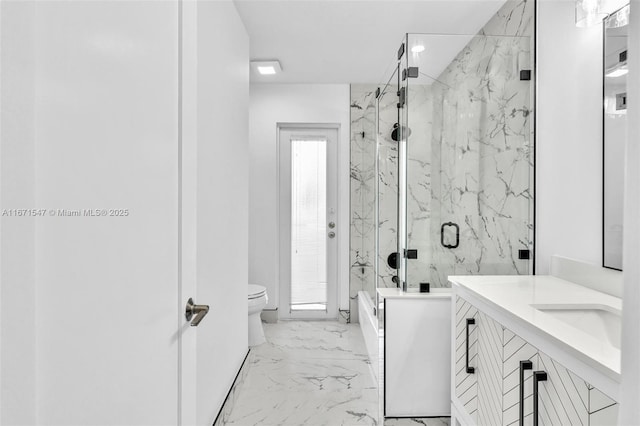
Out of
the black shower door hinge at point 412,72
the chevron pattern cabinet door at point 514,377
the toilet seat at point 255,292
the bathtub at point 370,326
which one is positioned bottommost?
the bathtub at point 370,326

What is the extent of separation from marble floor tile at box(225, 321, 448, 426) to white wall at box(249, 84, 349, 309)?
731mm

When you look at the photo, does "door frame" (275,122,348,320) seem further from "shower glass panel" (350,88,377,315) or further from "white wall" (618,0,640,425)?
"white wall" (618,0,640,425)

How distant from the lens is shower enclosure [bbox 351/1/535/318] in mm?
2107

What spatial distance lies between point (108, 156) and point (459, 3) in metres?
2.33

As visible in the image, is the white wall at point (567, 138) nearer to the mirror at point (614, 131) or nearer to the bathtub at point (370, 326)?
the mirror at point (614, 131)

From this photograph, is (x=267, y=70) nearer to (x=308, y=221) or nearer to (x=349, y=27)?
(x=349, y=27)

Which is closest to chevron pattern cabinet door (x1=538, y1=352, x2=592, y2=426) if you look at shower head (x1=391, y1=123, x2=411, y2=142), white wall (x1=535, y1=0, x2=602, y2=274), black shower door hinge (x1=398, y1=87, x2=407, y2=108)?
white wall (x1=535, y1=0, x2=602, y2=274)

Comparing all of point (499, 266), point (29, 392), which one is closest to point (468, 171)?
point (499, 266)

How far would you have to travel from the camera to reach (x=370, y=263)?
386 centimetres

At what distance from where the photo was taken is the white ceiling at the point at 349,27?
2.32m

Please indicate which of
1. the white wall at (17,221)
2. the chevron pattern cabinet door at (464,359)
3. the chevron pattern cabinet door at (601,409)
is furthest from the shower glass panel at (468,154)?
the white wall at (17,221)

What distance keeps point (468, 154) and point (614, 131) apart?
27.4 inches

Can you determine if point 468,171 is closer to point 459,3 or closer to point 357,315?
point 459,3

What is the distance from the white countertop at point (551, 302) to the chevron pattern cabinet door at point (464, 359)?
0.10 metres
